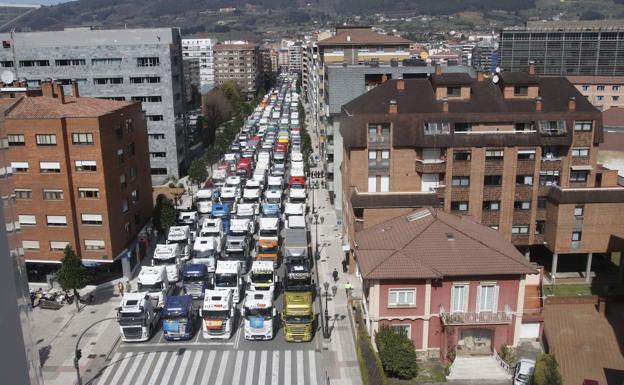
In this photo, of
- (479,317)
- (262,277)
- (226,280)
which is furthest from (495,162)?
(226,280)

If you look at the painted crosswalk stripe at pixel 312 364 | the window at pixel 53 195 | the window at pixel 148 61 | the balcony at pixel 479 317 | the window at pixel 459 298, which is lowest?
the painted crosswalk stripe at pixel 312 364

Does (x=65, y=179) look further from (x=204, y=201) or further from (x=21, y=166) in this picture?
(x=204, y=201)

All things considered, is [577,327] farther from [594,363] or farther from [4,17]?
[4,17]

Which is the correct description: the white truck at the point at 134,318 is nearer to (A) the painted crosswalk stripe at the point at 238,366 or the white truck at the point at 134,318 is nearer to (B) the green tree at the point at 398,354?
(A) the painted crosswalk stripe at the point at 238,366

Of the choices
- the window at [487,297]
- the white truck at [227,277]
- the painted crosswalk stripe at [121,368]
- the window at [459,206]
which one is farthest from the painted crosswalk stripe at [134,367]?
the window at [459,206]

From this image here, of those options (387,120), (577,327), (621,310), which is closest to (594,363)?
(577,327)

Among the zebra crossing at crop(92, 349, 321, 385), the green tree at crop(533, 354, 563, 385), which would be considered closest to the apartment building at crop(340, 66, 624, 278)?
the zebra crossing at crop(92, 349, 321, 385)

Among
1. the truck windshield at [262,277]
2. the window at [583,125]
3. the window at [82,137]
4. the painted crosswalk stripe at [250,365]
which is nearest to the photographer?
the painted crosswalk stripe at [250,365]
